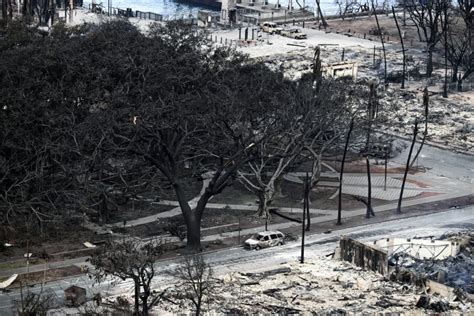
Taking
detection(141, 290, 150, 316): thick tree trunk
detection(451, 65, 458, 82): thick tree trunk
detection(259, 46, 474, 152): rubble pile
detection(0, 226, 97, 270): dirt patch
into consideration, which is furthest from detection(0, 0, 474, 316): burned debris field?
detection(451, 65, 458, 82): thick tree trunk

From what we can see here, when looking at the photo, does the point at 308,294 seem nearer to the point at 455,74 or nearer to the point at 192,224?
the point at 192,224

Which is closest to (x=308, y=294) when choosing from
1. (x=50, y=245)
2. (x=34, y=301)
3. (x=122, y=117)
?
(x=34, y=301)

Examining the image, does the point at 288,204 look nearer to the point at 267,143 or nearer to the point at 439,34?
the point at 267,143

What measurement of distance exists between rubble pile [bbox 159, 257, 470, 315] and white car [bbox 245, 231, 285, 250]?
14.3 feet

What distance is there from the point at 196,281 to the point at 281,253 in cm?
1115

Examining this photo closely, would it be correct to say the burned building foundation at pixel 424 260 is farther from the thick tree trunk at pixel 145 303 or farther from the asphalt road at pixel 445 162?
the asphalt road at pixel 445 162

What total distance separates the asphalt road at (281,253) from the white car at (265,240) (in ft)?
1.53

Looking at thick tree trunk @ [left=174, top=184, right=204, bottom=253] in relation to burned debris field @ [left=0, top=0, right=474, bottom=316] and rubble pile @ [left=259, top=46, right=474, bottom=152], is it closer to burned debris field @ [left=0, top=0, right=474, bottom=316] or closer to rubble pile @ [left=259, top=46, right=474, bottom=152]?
burned debris field @ [left=0, top=0, right=474, bottom=316]

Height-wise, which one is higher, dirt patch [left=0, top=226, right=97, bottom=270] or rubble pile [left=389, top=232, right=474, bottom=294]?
rubble pile [left=389, top=232, right=474, bottom=294]

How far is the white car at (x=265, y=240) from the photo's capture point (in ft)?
249

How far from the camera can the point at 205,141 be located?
3273 inches

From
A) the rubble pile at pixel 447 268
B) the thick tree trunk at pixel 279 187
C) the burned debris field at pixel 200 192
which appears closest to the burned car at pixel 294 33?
the burned debris field at pixel 200 192

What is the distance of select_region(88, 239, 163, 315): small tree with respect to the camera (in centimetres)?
6022

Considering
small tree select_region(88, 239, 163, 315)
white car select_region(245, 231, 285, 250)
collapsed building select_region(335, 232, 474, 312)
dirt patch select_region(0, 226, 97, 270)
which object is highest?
small tree select_region(88, 239, 163, 315)
